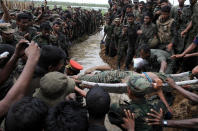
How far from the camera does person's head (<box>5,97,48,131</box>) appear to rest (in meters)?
1.19

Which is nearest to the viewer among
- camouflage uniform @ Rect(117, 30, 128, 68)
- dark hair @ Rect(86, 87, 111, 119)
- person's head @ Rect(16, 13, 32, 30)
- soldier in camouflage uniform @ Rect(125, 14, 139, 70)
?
dark hair @ Rect(86, 87, 111, 119)

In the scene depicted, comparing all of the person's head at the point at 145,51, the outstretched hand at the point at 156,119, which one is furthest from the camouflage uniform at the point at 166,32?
the outstretched hand at the point at 156,119

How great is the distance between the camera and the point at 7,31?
3377mm

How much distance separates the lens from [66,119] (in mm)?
1263

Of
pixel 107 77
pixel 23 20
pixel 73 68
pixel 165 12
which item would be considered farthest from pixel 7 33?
pixel 165 12

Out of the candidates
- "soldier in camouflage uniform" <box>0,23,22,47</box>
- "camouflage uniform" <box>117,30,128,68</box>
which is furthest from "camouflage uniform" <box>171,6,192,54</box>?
"soldier in camouflage uniform" <box>0,23,22,47</box>

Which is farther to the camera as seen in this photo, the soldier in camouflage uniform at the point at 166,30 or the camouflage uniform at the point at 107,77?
the soldier in camouflage uniform at the point at 166,30

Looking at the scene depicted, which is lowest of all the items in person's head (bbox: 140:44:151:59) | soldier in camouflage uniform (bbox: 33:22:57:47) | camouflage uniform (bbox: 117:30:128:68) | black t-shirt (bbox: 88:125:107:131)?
camouflage uniform (bbox: 117:30:128:68)

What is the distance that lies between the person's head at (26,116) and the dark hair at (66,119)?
5 centimetres

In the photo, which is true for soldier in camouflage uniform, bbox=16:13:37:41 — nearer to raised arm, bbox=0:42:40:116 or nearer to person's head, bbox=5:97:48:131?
raised arm, bbox=0:42:40:116

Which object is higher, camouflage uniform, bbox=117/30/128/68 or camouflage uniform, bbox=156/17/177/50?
camouflage uniform, bbox=156/17/177/50

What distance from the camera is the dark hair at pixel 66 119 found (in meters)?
1.24

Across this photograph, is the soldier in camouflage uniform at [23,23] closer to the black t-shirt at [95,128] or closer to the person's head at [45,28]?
the person's head at [45,28]

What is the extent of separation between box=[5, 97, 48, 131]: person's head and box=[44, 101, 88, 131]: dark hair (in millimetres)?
55
